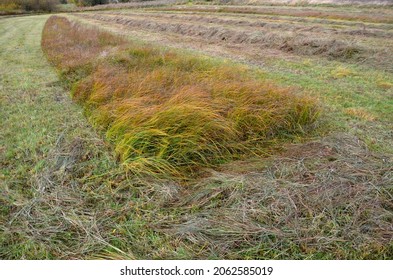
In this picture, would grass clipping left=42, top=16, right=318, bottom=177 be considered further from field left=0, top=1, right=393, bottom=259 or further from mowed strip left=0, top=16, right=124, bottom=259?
mowed strip left=0, top=16, right=124, bottom=259

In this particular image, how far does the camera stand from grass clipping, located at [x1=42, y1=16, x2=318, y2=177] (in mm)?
3121

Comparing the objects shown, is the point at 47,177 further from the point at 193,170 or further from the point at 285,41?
the point at 285,41

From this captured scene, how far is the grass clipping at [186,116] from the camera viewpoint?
3121 millimetres

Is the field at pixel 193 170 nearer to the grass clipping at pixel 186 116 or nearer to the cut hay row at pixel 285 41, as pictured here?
the grass clipping at pixel 186 116

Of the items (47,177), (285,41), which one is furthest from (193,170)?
(285,41)

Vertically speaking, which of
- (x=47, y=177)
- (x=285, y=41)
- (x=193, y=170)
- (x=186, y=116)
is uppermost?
(x=285, y=41)

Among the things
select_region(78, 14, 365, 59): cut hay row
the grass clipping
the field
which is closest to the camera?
the field

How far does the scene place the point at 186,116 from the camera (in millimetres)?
3381

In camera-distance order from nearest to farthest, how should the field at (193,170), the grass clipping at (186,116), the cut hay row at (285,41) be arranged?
the field at (193,170) → the grass clipping at (186,116) → the cut hay row at (285,41)

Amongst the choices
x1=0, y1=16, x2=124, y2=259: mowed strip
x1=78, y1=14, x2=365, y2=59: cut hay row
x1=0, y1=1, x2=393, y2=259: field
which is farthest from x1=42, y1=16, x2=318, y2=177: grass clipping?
x1=78, y1=14, x2=365, y2=59: cut hay row

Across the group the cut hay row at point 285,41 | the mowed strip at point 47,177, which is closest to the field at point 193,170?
the mowed strip at point 47,177

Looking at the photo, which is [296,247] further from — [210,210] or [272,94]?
[272,94]

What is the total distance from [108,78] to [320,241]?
14.6 feet

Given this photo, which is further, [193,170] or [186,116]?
[186,116]
